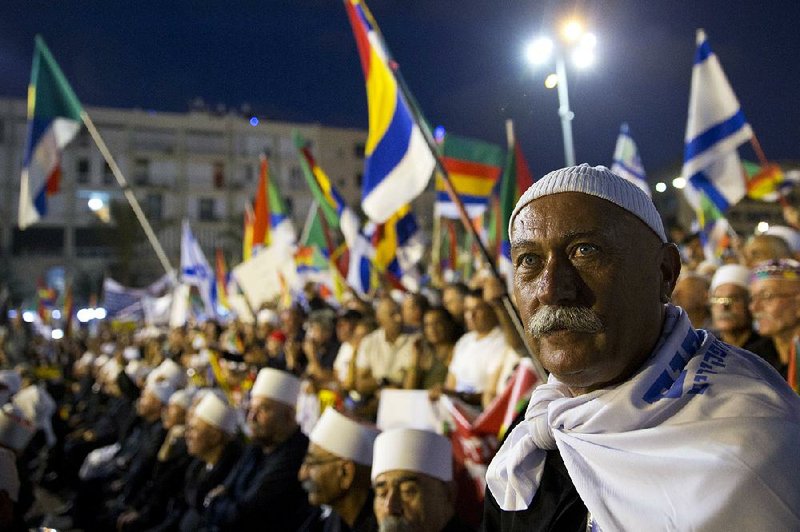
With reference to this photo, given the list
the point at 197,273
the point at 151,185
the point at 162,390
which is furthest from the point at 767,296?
the point at 151,185

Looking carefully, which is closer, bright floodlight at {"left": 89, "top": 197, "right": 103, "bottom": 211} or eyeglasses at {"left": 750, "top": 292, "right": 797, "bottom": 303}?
eyeglasses at {"left": 750, "top": 292, "right": 797, "bottom": 303}

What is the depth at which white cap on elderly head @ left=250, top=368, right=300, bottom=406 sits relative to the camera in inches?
219

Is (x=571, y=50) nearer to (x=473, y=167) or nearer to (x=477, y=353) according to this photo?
(x=473, y=167)

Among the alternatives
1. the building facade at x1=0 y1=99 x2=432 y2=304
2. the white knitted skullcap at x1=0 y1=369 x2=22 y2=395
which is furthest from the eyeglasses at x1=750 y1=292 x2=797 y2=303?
the building facade at x1=0 y1=99 x2=432 y2=304

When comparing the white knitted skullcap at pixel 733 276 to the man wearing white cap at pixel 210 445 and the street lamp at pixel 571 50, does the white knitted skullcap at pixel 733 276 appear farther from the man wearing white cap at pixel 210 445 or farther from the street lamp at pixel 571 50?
the man wearing white cap at pixel 210 445

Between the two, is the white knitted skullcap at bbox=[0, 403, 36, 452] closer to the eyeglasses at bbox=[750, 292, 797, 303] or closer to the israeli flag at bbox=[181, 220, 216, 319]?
the eyeglasses at bbox=[750, 292, 797, 303]

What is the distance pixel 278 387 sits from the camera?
5.58 metres

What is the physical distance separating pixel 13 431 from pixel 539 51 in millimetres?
5166

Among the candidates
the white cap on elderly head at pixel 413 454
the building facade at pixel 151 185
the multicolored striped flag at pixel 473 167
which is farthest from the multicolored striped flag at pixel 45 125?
the building facade at pixel 151 185

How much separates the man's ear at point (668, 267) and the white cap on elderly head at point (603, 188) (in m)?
0.03

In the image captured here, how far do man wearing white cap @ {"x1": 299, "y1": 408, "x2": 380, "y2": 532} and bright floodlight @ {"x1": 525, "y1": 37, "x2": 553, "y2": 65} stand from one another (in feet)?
8.12

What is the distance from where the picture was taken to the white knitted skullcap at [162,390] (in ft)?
29.5

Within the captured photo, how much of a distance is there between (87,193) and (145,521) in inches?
2191

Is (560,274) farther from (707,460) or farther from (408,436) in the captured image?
(408,436)
